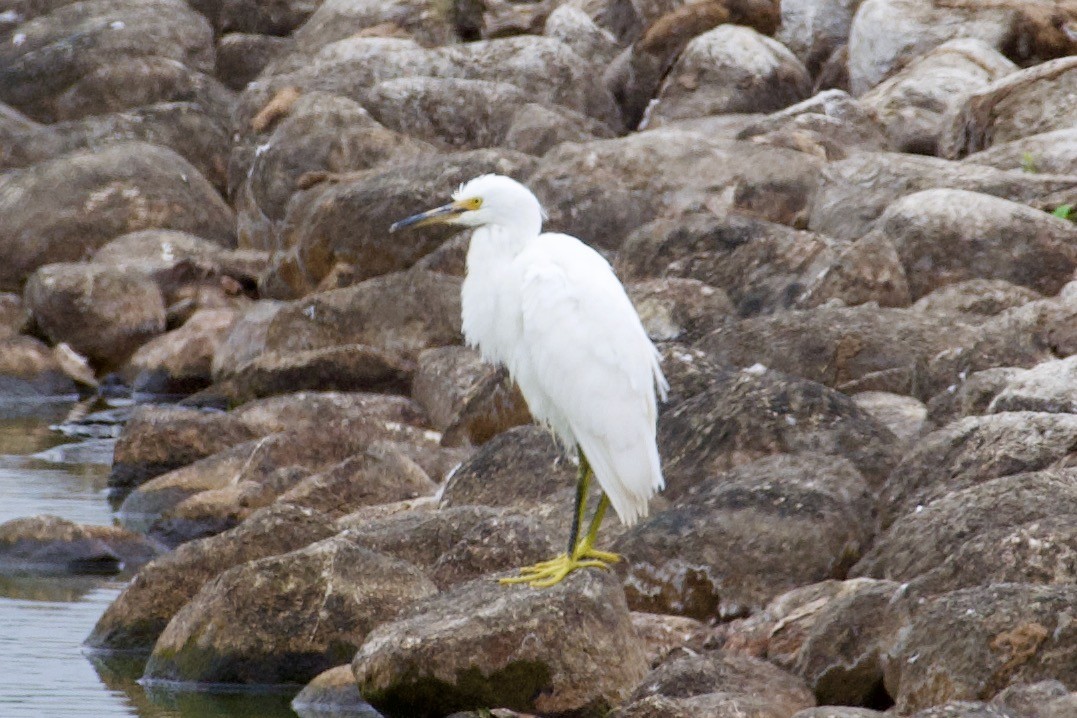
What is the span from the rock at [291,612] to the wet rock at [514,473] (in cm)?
121

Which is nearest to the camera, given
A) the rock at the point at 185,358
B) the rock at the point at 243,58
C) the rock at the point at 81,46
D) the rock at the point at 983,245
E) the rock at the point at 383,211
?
the rock at the point at 983,245

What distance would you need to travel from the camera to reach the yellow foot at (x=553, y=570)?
627 cm

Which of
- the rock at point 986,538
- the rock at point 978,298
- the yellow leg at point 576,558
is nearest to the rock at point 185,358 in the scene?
the rock at point 978,298

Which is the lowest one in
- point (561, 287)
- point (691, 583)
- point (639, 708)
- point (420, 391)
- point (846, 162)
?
point (420, 391)

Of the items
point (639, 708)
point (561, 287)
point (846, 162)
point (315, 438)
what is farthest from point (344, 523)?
point (846, 162)

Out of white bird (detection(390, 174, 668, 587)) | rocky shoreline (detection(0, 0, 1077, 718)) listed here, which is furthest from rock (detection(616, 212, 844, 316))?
white bird (detection(390, 174, 668, 587))

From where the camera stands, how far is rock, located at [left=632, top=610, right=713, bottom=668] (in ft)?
21.8

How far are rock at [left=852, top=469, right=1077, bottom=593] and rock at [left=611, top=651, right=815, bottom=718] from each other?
1.88 ft

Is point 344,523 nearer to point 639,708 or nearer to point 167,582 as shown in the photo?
point 167,582

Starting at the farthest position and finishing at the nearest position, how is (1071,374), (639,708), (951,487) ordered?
(1071,374), (951,487), (639,708)

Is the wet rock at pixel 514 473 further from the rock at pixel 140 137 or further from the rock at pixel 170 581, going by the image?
the rock at pixel 140 137

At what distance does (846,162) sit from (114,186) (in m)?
8.18

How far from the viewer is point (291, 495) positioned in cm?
949

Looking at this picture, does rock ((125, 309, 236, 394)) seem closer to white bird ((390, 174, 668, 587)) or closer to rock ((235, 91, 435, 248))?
rock ((235, 91, 435, 248))
